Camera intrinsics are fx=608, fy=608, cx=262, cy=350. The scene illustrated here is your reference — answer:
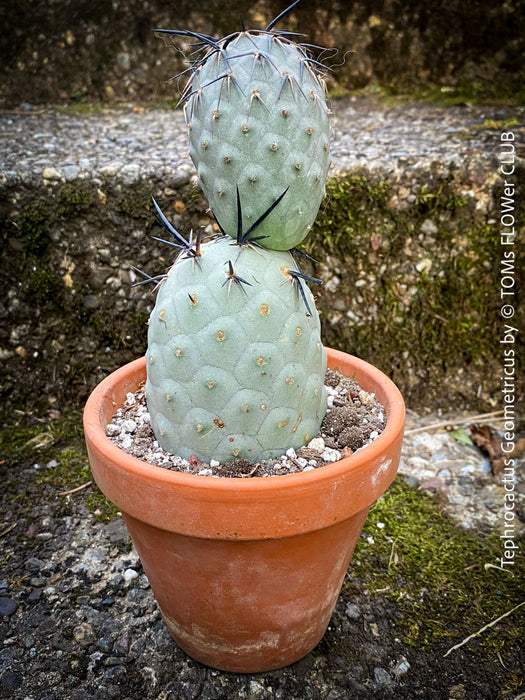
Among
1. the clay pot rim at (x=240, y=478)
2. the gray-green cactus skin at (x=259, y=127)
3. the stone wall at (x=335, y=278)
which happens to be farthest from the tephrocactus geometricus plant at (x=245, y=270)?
the stone wall at (x=335, y=278)

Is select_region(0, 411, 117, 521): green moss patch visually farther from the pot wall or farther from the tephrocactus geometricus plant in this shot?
the tephrocactus geometricus plant

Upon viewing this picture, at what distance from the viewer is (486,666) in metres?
1.33

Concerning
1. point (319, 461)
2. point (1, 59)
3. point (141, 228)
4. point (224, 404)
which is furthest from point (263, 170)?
point (1, 59)

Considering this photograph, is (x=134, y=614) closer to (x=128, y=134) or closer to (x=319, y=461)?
(x=319, y=461)

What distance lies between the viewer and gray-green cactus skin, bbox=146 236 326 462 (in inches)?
43.3

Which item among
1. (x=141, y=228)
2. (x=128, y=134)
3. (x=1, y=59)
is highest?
(x=1, y=59)

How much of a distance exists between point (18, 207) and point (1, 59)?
3.67 feet

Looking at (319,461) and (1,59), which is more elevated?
(1,59)

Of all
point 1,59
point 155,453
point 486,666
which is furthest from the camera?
point 1,59

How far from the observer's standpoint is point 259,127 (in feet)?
3.49

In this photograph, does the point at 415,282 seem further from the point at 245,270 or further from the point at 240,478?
the point at 240,478

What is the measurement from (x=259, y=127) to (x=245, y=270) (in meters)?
0.25

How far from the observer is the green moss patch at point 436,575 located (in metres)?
1.42

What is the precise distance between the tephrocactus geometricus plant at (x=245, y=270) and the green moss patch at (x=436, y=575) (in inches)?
24.5
